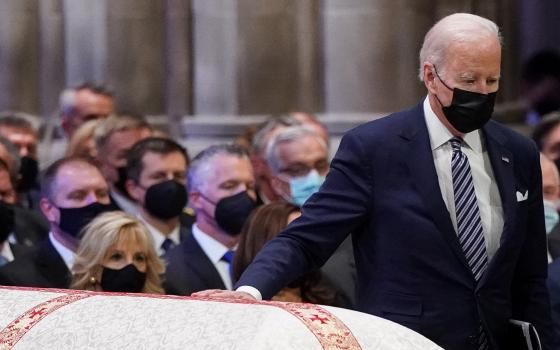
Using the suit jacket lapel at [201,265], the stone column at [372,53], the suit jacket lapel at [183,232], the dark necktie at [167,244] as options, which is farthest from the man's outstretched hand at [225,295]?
the stone column at [372,53]

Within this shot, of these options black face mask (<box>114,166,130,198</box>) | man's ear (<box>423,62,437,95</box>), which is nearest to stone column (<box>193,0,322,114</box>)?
black face mask (<box>114,166,130,198</box>)

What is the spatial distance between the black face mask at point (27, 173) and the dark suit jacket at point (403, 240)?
474 cm

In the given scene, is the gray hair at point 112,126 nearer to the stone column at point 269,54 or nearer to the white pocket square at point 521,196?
the stone column at point 269,54

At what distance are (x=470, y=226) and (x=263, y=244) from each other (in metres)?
2.00

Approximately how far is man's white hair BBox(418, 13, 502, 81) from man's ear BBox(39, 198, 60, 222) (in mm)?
3256

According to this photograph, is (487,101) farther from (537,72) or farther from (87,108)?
(537,72)

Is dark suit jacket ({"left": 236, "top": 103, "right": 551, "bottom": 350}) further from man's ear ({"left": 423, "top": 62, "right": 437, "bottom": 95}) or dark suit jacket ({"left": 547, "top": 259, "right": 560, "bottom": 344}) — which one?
dark suit jacket ({"left": 547, "top": 259, "right": 560, "bottom": 344})

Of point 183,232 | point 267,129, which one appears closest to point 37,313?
point 183,232

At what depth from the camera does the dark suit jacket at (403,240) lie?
3912mm

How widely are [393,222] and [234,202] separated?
121 inches

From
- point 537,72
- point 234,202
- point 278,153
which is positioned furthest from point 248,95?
point 537,72

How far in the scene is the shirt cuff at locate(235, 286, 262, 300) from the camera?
148 inches

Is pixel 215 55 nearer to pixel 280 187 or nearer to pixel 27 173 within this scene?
pixel 27 173

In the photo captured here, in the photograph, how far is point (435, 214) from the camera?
3912mm
